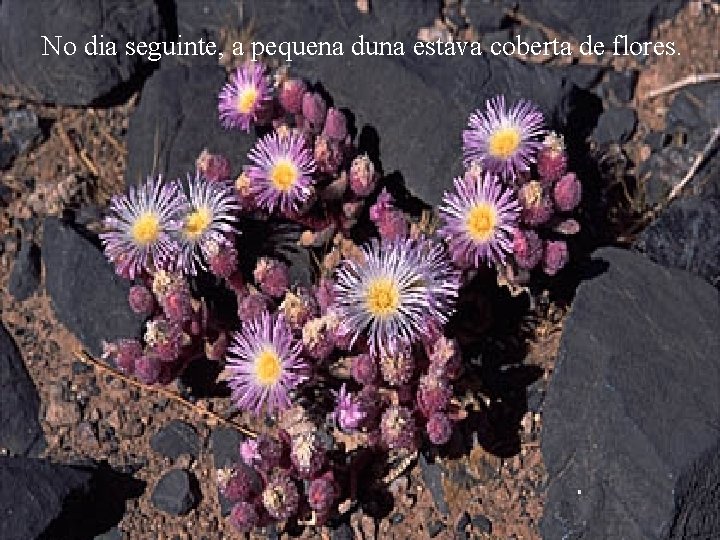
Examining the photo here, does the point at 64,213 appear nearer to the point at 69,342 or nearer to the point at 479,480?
the point at 69,342

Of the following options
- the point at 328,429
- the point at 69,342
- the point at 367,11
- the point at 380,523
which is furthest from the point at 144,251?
the point at 367,11

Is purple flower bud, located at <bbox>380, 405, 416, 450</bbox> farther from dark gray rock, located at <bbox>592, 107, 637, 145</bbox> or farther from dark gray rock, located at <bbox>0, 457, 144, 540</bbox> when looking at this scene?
dark gray rock, located at <bbox>592, 107, 637, 145</bbox>

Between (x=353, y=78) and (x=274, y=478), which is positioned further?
(x=353, y=78)

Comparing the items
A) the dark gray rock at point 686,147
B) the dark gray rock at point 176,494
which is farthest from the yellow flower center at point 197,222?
the dark gray rock at point 686,147

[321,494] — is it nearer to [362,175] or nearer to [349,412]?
[349,412]

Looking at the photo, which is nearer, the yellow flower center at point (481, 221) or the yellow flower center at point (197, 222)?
the yellow flower center at point (481, 221)

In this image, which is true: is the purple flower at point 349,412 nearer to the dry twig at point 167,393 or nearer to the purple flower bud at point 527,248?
the dry twig at point 167,393
